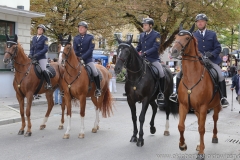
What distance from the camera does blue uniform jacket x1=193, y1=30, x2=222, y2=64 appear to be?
7.70m

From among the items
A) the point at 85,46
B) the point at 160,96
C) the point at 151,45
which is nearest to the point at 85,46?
the point at 85,46

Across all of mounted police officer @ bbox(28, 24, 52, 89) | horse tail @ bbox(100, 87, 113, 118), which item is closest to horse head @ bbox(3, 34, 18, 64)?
mounted police officer @ bbox(28, 24, 52, 89)

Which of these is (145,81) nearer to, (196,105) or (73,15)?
(196,105)

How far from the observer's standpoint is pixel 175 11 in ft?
95.5

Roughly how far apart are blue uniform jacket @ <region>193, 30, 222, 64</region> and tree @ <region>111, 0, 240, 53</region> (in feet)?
66.0

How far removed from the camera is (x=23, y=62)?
956cm

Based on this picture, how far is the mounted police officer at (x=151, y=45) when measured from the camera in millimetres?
8742

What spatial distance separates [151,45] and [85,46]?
1986 millimetres

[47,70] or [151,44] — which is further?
[47,70]

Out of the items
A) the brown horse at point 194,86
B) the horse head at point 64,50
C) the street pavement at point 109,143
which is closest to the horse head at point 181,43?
the brown horse at point 194,86

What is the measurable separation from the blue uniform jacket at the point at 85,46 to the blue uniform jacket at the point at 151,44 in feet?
4.81

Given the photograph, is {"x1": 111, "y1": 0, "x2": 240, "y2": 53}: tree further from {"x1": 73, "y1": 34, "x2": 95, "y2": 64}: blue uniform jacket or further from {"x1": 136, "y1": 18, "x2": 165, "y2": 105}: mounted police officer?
{"x1": 136, "y1": 18, "x2": 165, "y2": 105}: mounted police officer

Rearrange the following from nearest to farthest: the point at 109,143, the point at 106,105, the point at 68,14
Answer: the point at 109,143 < the point at 106,105 < the point at 68,14

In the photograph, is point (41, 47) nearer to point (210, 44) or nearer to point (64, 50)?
point (64, 50)
